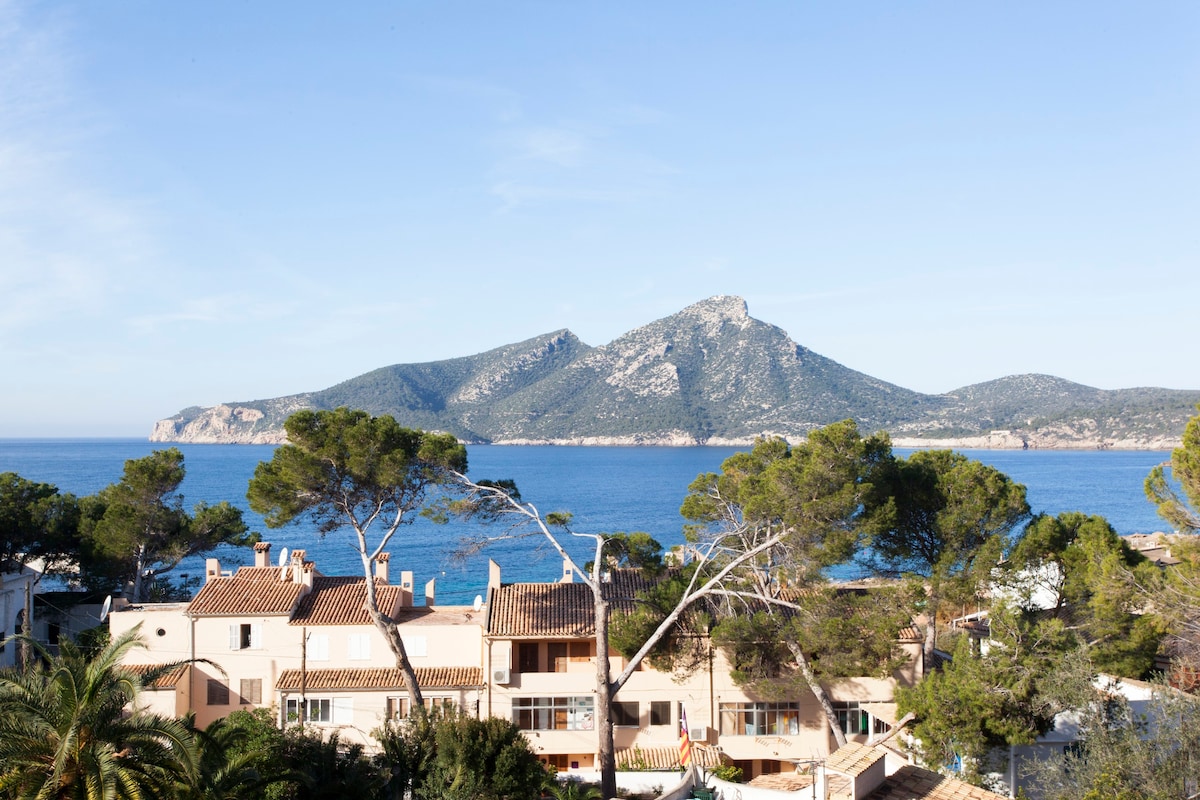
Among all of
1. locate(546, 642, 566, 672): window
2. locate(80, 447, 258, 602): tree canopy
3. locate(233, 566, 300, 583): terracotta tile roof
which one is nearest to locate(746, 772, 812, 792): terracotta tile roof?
locate(546, 642, 566, 672): window

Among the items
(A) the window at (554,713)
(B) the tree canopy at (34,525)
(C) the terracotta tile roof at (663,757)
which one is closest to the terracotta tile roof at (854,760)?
(C) the terracotta tile roof at (663,757)

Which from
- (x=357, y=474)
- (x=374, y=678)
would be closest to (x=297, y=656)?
(x=374, y=678)

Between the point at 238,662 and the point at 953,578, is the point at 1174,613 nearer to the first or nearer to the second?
the point at 953,578

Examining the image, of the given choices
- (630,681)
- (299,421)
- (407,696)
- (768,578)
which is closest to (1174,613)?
(768,578)

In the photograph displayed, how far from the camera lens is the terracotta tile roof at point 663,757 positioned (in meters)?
24.9

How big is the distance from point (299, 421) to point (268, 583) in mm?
6100

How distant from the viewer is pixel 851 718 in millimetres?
26922

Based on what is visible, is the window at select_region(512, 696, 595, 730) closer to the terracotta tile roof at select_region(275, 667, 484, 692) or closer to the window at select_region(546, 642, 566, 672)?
the window at select_region(546, 642, 566, 672)

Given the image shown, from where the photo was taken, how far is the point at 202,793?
14.1m

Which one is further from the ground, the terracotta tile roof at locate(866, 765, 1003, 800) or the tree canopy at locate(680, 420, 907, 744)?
the tree canopy at locate(680, 420, 907, 744)

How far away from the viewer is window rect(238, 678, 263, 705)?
27156 mm

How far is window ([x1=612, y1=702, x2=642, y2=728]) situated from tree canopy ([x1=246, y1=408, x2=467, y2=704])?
550cm

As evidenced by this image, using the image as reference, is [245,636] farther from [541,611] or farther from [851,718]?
[851,718]

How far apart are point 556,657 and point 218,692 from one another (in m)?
9.45
